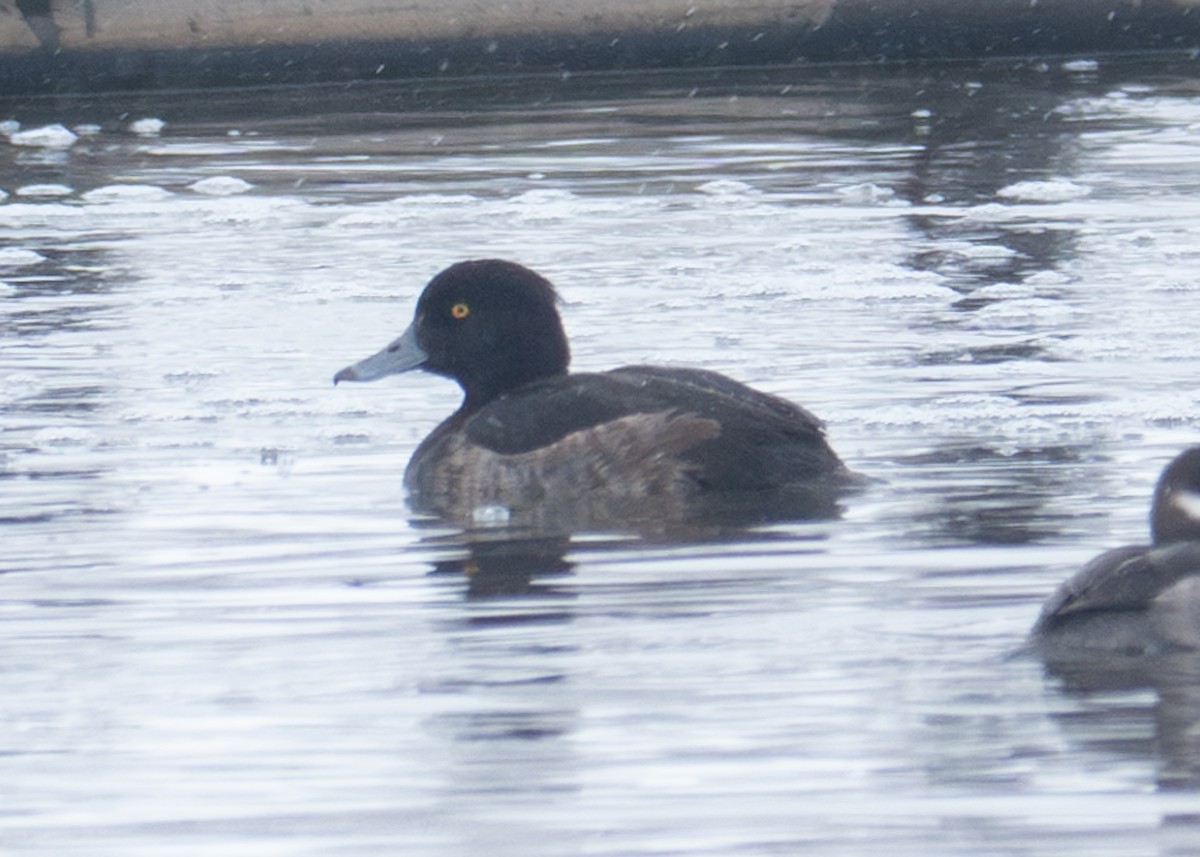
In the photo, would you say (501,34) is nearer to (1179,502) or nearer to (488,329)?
(488,329)

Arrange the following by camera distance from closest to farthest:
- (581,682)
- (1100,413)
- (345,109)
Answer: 1. (581,682)
2. (1100,413)
3. (345,109)

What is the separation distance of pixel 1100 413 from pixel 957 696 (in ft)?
10.1

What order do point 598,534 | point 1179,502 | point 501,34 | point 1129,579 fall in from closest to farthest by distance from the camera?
1. point 1129,579
2. point 1179,502
3. point 598,534
4. point 501,34

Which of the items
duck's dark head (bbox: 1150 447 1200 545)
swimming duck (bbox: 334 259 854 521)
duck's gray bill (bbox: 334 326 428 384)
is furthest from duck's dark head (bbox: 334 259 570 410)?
duck's dark head (bbox: 1150 447 1200 545)

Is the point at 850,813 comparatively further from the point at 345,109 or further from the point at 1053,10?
the point at 1053,10

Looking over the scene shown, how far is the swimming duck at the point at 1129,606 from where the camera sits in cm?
509

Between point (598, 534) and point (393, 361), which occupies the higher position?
point (393, 361)

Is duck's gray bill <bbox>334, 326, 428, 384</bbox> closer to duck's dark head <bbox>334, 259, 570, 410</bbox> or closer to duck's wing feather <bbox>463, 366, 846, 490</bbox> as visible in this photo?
duck's dark head <bbox>334, 259, 570, 410</bbox>

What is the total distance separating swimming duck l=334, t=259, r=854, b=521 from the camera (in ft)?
23.2

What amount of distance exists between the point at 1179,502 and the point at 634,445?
6.49 ft

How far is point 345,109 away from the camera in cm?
1772

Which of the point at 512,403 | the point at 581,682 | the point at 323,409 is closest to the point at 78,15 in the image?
the point at 323,409

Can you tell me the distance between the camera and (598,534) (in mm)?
6824

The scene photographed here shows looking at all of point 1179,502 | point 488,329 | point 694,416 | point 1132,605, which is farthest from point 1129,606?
point 488,329
